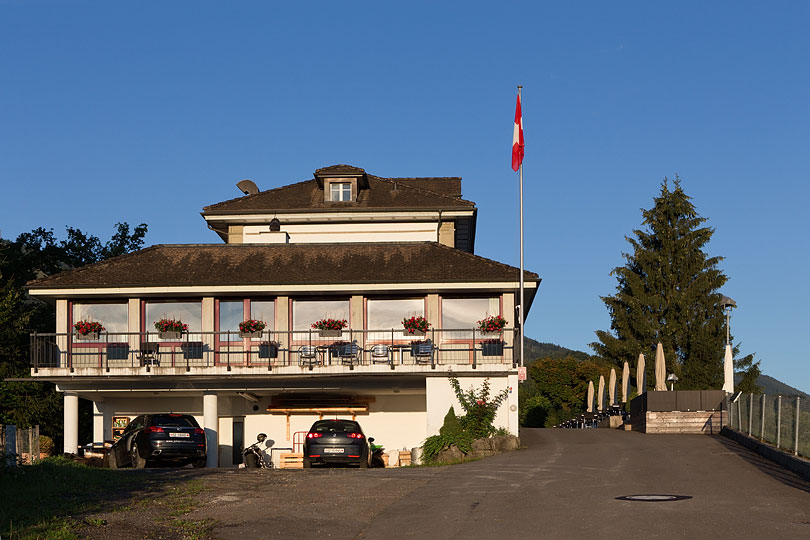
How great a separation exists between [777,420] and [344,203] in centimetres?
2574

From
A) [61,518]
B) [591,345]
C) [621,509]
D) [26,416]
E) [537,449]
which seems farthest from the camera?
[591,345]

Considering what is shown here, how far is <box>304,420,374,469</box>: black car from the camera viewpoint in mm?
27344

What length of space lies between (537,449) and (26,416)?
22.6 metres

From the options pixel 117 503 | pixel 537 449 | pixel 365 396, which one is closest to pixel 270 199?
pixel 365 396

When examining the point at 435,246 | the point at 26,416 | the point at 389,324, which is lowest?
the point at 26,416

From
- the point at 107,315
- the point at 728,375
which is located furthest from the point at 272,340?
the point at 728,375

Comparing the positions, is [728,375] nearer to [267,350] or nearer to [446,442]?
[446,442]

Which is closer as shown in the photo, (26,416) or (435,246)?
(435,246)

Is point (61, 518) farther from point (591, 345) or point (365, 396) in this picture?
point (591, 345)

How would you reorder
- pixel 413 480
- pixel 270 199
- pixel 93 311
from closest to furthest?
pixel 413 480 < pixel 93 311 < pixel 270 199

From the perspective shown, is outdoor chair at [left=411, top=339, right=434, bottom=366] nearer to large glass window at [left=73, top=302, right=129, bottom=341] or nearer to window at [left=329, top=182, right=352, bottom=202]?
large glass window at [left=73, top=302, right=129, bottom=341]

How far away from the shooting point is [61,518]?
1477cm

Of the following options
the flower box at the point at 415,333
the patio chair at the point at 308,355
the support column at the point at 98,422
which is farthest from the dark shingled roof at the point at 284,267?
the support column at the point at 98,422

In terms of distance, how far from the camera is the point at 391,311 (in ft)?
118
